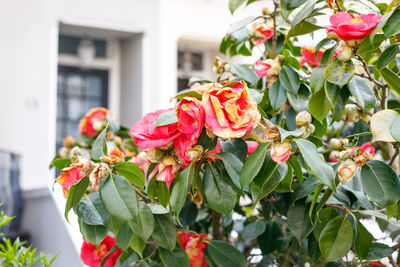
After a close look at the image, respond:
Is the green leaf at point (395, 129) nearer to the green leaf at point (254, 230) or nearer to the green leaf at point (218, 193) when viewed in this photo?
the green leaf at point (218, 193)

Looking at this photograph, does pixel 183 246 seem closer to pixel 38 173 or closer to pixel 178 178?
pixel 178 178

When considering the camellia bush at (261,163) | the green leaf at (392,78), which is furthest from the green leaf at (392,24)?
the green leaf at (392,78)

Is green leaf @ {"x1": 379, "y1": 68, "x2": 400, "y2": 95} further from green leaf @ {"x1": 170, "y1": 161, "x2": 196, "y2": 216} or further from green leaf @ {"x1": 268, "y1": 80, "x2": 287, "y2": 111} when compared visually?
green leaf @ {"x1": 170, "y1": 161, "x2": 196, "y2": 216}

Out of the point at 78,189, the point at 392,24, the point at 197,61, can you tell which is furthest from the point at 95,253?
the point at 197,61

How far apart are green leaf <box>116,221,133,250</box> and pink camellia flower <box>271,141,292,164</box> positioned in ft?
1.09

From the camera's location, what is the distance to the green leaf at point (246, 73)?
112cm

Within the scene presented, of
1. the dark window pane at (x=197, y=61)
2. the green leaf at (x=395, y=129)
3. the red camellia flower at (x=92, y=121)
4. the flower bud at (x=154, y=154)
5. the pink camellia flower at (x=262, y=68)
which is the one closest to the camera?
the green leaf at (x=395, y=129)

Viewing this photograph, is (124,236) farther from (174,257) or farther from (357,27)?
(357,27)

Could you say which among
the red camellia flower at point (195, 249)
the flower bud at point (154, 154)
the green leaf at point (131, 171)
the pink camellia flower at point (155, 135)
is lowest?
the red camellia flower at point (195, 249)

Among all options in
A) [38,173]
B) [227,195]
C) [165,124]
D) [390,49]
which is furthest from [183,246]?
[38,173]

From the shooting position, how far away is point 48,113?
5.64 meters

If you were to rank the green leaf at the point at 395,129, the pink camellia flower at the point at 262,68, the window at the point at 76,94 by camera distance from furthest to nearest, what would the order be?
1. the window at the point at 76,94
2. the pink camellia flower at the point at 262,68
3. the green leaf at the point at 395,129

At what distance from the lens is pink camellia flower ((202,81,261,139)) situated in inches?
28.2

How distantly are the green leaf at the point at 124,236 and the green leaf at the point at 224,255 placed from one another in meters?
0.22
